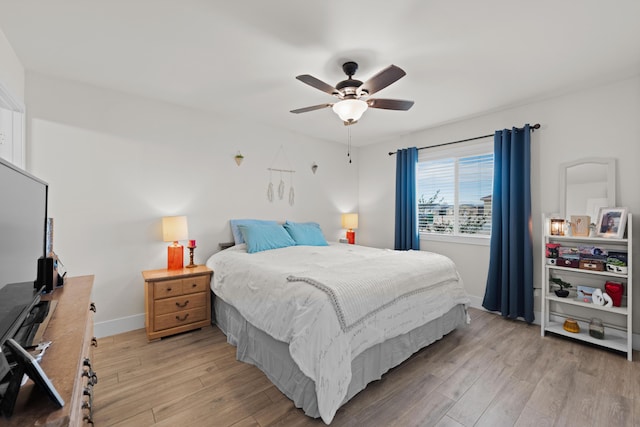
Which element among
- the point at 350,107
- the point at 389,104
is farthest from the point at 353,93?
the point at 389,104

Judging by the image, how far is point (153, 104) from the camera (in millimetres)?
3158

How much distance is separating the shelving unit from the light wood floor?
0.44 feet

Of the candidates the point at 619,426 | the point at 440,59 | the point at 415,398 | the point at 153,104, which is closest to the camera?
the point at 619,426

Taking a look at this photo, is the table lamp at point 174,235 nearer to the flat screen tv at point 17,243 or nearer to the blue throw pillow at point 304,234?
the blue throw pillow at point 304,234

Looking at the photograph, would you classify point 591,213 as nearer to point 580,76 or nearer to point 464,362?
point 580,76

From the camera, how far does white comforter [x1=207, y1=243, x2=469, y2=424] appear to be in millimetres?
1709

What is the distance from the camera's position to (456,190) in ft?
13.2

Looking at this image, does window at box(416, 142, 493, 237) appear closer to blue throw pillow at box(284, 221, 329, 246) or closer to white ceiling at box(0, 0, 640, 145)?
white ceiling at box(0, 0, 640, 145)

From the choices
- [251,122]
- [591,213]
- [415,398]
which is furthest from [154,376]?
[591,213]

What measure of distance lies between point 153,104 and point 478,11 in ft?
10.5

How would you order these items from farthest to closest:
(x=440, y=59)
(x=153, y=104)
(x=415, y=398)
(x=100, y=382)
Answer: (x=153, y=104) → (x=440, y=59) → (x=100, y=382) → (x=415, y=398)

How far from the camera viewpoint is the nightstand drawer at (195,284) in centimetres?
291

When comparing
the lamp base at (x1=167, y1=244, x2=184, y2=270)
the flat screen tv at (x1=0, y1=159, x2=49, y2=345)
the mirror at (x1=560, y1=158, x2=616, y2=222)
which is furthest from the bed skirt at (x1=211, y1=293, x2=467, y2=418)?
the mirror at (x1=560, y1=158, x2=616, y2=222)

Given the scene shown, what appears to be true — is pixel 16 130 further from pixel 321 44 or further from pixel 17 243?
pixel 321 44
